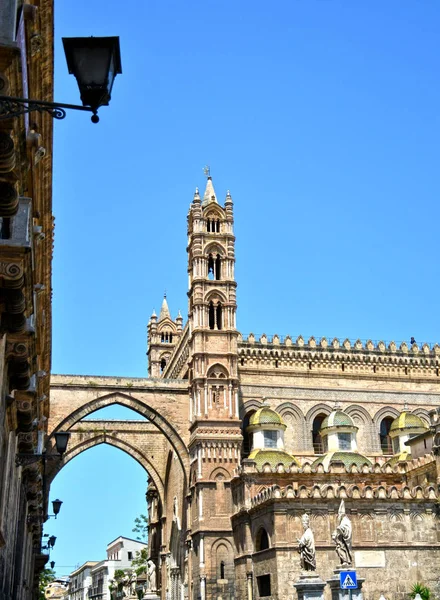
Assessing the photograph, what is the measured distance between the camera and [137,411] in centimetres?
4406

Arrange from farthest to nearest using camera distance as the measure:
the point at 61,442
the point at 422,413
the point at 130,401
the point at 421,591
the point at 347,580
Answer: the point at 422,413 → the point at 130,401 → the point at 421,591 → the point at 61,442 → the point at 347,580

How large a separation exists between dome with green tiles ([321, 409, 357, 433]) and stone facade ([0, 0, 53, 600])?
25.8 metres

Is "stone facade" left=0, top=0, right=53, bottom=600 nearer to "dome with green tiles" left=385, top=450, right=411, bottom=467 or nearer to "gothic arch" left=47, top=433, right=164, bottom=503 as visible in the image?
"dome with green tiles" left=385, top=450, right=411, bottom=467

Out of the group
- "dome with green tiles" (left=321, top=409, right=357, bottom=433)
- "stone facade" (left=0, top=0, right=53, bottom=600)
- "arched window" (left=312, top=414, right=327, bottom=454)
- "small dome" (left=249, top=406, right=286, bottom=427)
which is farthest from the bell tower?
"stone facade" (left=0, top=0, right=53, bottom=600)

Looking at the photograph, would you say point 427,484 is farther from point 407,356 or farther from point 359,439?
point 407,356

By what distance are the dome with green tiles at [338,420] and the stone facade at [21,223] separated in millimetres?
25833

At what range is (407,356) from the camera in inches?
1877

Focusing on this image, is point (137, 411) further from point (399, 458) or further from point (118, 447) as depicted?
point (399, 458)

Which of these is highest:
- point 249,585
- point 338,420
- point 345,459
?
point 338,420

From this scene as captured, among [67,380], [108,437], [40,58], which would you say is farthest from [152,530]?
[40,58]

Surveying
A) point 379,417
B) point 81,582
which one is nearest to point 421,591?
point 379,417

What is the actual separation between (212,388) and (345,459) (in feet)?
25.5

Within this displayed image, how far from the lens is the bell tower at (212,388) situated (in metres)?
39.2

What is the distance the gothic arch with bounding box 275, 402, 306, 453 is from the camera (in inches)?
1753
